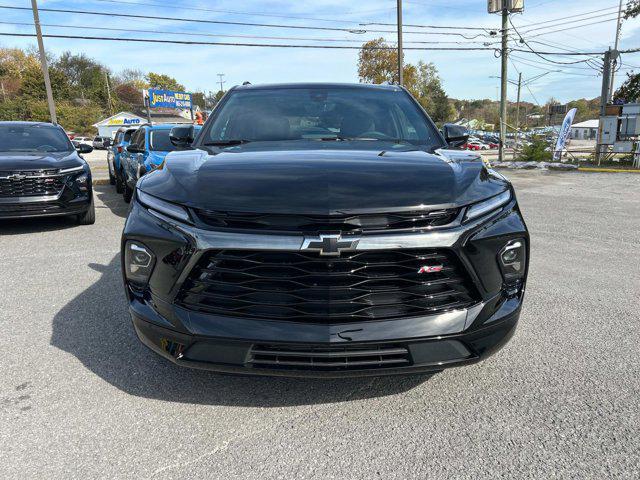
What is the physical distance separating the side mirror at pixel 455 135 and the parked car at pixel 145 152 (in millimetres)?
5256

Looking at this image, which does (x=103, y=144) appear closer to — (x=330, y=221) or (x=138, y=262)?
(x=138, y=262)

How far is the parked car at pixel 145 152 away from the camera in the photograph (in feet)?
26.0

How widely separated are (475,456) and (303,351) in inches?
33.5

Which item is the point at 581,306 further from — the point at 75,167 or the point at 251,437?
the point at 75,167

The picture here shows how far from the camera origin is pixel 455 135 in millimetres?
3564

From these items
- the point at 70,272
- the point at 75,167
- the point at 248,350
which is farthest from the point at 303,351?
the point at 75,167

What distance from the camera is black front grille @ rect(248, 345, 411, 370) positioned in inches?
80.6

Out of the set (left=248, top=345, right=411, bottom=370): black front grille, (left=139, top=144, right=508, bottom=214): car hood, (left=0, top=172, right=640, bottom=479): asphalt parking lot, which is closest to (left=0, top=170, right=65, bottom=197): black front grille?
(left=0, top=172, right=640, bottom=479): asphalt parking lot

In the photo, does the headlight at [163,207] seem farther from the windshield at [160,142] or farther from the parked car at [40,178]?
the windshield at [160,142]

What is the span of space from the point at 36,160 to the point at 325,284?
6.31 m

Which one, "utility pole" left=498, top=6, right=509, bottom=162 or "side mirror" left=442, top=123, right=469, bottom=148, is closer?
"side mirror" left=442, top=123, right=469, bottom=148

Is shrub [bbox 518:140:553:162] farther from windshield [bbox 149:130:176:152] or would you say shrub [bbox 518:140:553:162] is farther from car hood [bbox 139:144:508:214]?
car hood [bbox 139:144:508:214]

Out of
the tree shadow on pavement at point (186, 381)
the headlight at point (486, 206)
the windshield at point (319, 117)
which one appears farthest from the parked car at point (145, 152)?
the headlight at point (486, 206)

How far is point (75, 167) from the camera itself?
7.00 metres
